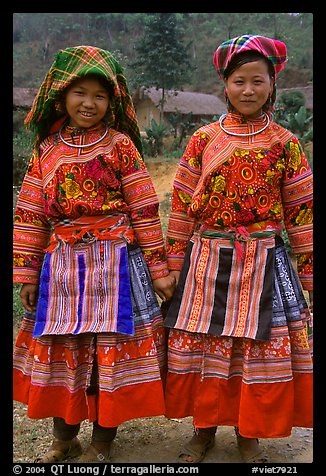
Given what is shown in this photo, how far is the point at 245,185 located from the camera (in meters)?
2.77

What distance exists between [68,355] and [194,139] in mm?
1311

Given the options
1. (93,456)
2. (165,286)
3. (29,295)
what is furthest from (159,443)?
(29,295)

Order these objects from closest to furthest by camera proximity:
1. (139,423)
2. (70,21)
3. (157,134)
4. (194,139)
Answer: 1. (194,139)
2. (139,423)
3. (157,134)
4. (70,21)

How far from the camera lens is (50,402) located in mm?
2850

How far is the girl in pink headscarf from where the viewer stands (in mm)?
2775

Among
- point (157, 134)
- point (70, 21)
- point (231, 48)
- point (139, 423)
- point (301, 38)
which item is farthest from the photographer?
point (70, 21)

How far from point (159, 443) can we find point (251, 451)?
61 centimetres

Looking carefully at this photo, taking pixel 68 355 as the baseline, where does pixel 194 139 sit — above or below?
above

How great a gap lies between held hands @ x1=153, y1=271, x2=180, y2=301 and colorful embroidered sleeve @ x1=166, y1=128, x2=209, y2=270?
0.29 feet

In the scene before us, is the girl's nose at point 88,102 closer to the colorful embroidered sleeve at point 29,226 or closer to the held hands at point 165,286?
the colorful embroidered sleeve at point 29,226

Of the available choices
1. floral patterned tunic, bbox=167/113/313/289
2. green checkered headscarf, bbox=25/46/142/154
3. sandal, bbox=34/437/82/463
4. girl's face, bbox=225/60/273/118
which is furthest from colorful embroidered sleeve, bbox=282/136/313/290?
sandal, bbox=34/437/82/463

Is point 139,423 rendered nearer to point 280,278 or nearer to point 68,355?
point 68,355
